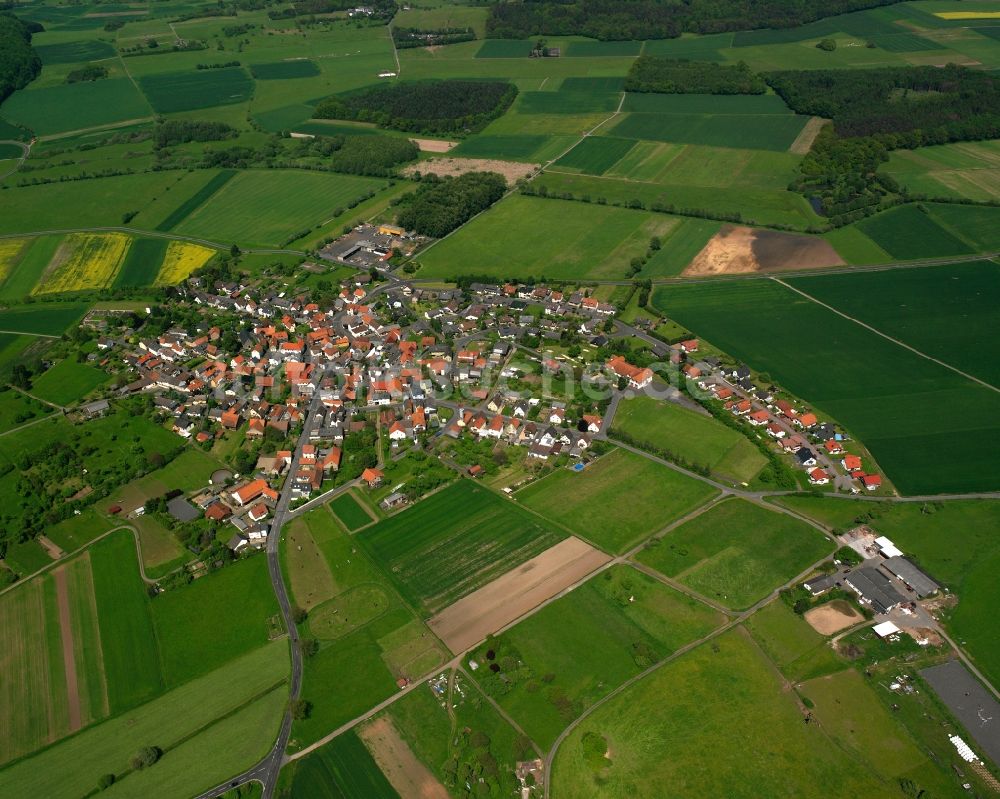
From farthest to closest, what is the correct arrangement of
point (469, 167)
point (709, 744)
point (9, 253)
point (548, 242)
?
point (469, 167) → point (9, 253) → point (548, 242) → point (709, 744)

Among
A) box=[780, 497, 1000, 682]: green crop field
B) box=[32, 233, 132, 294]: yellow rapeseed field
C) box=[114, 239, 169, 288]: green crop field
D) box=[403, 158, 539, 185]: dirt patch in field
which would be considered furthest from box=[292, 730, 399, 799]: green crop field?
box=[403, 158, 539, 185]: dirt patch in field

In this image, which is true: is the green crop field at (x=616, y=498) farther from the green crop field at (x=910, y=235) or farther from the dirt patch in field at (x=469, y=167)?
the dirt patch in field at (x=469, y=167)

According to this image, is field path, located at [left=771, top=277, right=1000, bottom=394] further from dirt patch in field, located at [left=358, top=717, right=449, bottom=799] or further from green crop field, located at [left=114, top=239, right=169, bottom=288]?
green crop field, located at [left=114, top=239, right=169, bottom=288]

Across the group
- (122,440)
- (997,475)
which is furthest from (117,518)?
(997,475)

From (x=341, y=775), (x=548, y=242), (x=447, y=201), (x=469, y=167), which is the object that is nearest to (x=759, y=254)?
(x=548, y=242)

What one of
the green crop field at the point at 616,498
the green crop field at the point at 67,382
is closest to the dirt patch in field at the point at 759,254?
the green crop field at the point at 616,498

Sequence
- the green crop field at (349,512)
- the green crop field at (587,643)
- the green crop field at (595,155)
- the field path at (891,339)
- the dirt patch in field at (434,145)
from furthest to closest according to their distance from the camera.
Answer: the dirt patch in field at (434,145) < the green crop field at (595,155) < the field path at (891,339) < the green crop field at (349,512) < the green crop field at (587,643)

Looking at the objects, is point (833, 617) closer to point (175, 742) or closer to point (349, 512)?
point (349, 512)
